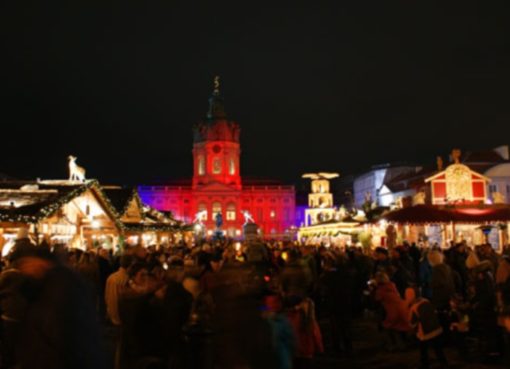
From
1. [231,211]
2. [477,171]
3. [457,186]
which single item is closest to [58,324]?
[457,186]

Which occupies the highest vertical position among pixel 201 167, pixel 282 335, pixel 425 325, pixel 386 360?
pixel 201 167

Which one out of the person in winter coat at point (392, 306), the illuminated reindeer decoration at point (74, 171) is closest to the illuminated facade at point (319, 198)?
the illuminated reindeer decoration at point (74, 171)

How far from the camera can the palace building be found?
95750 mm

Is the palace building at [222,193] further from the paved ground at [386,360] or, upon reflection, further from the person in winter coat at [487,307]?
the person in winter coat at [487,307]

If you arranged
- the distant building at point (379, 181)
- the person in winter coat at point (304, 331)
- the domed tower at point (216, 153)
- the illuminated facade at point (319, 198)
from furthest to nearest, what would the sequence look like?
the domed tower at point (216, 153) < the distant building at point (379, 181) < the illuminated facade at point (319, 198) < the person in winter coat at point (304, 331)

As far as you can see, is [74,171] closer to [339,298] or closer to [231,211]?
[339,298]

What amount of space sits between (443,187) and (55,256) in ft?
91.0

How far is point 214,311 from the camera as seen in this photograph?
4.31 m

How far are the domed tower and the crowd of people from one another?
84.8m

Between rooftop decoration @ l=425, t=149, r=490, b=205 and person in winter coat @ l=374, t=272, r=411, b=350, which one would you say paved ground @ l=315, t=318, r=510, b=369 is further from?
rooftop decoration @ l=425, t=149, r=490, b=205

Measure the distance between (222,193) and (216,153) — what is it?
734cm

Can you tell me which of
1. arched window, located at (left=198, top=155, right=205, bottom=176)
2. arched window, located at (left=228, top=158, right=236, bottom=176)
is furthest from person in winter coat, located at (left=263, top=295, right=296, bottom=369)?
arched window, located at (left=198, top=155, right=205, bottom=176)

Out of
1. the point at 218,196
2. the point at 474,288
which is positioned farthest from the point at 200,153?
the point at 474,288

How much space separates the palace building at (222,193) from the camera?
95750 millimetres
